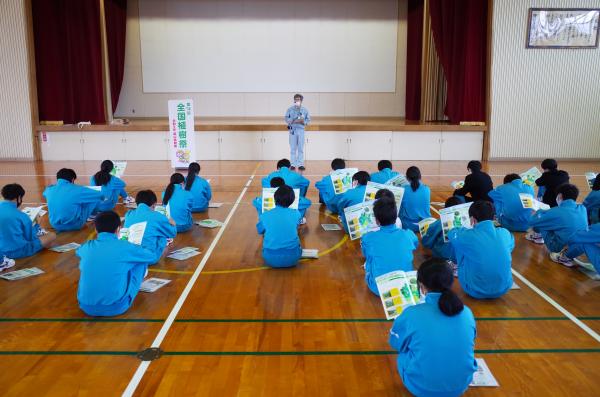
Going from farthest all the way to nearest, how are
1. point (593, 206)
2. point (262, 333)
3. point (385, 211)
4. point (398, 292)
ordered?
point (593, 206) → point (385, 211) → point (262, 333) → point (398, 292)

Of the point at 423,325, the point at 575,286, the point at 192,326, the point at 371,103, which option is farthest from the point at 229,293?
the point at 371,103

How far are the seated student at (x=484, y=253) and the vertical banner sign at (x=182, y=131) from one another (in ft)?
23.6

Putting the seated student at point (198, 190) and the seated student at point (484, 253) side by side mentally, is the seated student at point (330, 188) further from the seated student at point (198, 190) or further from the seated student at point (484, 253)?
the seated student at point (484, 253)

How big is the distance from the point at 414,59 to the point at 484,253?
38.6 feet

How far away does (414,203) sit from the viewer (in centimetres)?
568

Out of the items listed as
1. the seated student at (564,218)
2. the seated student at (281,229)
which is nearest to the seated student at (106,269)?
the seated student at (281,229)

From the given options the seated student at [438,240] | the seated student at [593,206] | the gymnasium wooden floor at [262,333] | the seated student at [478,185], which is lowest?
the gymnasium wooden floor at [262,333]

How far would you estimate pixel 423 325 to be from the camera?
2518 mm

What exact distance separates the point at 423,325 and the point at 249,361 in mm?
1174

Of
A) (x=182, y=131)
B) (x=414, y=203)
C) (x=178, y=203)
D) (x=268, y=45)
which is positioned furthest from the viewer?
(x=268, y=45)

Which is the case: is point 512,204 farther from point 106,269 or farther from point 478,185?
point 106,269

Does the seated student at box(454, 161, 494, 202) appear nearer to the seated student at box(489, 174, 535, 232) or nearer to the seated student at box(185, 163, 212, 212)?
the seated student at box(489, 174, 535, 232)

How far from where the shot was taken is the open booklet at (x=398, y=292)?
3.11 meters

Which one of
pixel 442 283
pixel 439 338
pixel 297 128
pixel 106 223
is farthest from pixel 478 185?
pixel 297 128
